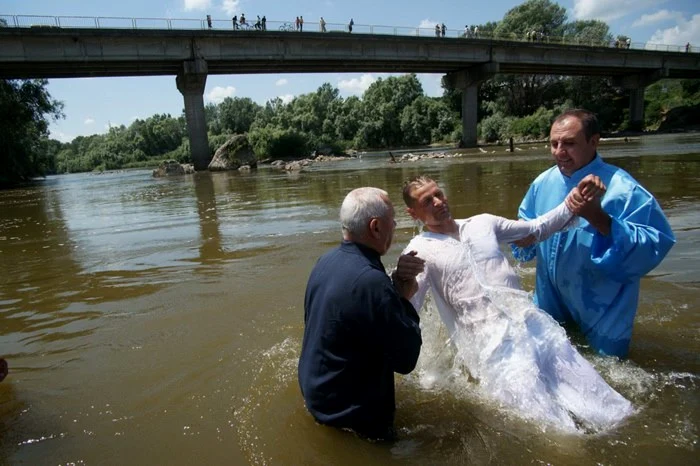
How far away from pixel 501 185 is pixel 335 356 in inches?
542

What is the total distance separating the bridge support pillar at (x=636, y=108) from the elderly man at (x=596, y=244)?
6528 centimetres

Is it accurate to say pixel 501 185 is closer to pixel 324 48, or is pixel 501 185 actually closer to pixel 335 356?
pixel 335 356

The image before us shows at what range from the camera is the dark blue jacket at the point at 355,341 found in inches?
95.7

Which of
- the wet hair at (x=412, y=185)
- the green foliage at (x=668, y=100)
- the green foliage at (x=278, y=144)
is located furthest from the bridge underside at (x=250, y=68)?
the wet hair at (x=412, y=185)

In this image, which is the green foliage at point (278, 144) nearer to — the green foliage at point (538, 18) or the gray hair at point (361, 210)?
the green foliage at point (538, 18)

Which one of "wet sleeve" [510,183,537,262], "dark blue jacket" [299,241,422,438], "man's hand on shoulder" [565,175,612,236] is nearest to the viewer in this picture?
"dark blue jacket" [299,241,422,438]

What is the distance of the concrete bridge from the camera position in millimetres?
31703

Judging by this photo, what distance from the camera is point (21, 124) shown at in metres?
40.5

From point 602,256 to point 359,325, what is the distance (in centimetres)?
203

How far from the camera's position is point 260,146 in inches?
2447

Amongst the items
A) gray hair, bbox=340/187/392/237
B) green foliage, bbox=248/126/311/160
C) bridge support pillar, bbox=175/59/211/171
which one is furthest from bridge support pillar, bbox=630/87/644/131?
gray hair, bbox=340/187/392/237

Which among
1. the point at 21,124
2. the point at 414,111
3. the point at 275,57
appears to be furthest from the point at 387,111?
the point at 21,124

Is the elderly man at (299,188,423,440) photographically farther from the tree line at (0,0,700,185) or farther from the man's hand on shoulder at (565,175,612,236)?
the tree line at (0,0,700,185)

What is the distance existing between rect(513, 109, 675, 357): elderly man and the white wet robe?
297 millimetres
